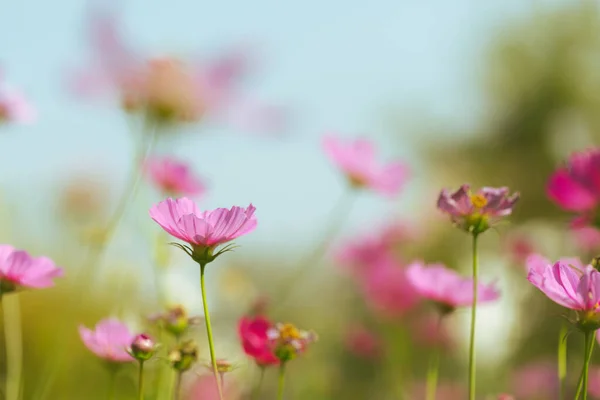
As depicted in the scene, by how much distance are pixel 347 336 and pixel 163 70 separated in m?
1.03

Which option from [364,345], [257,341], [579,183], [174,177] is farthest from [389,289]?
[257,341]

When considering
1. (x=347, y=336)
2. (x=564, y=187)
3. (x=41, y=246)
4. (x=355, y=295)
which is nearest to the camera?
(x=564, y=187)

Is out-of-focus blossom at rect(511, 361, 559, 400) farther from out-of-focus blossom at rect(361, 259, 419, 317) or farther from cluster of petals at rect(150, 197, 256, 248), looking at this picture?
cluster of petals at rect(150, 197, 256, 248)

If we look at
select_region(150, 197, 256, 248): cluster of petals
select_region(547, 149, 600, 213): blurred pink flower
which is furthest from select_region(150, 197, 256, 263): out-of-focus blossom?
select_region(547, 149, 600, 213): blurred pink flower

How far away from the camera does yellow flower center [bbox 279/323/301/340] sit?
515 mm

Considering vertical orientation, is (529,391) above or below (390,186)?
below

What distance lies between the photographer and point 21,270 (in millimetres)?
515

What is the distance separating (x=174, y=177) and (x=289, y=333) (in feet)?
1.24

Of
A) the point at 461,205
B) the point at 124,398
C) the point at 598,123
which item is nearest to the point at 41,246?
the point at 124,398

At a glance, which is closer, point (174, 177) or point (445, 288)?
point (445, 288)

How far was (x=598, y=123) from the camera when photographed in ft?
19.7

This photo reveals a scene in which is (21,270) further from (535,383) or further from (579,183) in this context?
(535,383)

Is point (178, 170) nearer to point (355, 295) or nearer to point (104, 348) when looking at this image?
point (104, 348)

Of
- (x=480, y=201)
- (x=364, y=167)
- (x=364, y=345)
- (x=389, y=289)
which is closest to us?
(x=480, y=201)
